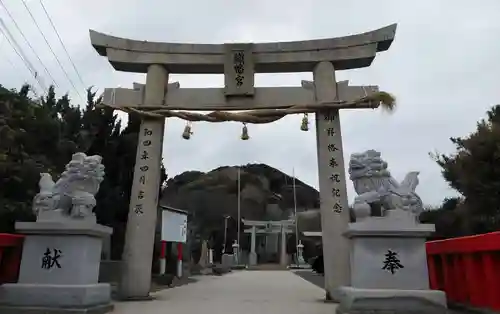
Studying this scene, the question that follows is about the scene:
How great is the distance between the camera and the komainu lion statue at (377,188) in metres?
6.38

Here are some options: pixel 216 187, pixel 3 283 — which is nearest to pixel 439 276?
pixel 3 283

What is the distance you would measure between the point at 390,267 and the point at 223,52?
18.8ft

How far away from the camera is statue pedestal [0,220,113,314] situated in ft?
19.8

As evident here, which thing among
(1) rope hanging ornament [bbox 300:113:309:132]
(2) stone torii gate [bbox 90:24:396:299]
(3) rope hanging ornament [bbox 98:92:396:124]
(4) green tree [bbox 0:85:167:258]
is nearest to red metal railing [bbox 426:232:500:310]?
(2) stone torii gate [bbox 90:24:396:299]

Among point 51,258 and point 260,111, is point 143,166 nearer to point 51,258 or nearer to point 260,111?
point 260,111

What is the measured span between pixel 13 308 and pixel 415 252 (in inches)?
220

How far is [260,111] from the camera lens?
9391 millimetres

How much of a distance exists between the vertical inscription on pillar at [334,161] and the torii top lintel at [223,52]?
1243 millimetres

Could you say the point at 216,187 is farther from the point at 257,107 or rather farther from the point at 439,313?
the point at 439,313

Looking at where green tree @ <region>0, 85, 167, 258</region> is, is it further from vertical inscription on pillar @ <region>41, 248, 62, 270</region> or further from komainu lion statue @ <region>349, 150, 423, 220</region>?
komainu lion statue @ <region>349, 150, 423, 220</region>

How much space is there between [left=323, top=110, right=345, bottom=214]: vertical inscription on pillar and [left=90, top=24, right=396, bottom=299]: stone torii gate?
0.02 m

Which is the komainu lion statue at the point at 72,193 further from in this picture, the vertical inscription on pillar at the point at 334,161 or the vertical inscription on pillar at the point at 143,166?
the vertical inscription on pillar at the point at 334,161

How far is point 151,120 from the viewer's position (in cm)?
932

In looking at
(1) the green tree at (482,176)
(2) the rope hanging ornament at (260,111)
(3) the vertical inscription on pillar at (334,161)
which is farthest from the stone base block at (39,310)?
(1) the green tree at (482,176)
